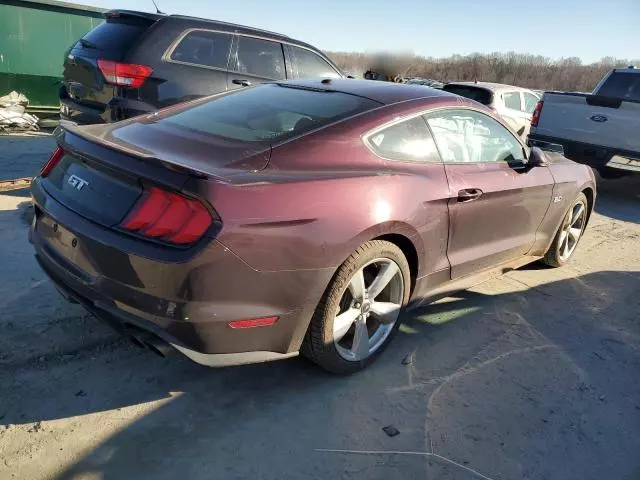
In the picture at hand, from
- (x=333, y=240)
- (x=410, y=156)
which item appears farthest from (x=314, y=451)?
(x=410, y=156)

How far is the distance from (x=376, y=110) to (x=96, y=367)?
6.72ft

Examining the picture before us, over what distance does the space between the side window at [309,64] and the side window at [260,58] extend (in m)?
0.24

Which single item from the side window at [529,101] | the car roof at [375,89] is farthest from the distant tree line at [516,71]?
the car roof at [375,89]

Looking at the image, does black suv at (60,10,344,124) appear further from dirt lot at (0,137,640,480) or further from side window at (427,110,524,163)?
side window at (427,110,524,163)

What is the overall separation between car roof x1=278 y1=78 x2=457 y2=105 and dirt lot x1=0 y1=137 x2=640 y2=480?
4.85 ft

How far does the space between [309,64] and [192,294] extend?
17.1 feet

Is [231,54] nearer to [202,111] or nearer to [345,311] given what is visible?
[202,111]

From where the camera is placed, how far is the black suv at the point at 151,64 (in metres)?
5.37

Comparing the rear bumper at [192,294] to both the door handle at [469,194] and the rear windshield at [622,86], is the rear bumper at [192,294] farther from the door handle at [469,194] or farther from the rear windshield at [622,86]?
the rear windshield at [622,86]

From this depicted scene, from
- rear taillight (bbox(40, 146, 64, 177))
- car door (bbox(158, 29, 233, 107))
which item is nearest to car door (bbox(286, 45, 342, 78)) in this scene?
car door (bbox(158, 29, 233, 107))

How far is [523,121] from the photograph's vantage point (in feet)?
35.4

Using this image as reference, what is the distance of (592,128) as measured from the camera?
8172 millimetres

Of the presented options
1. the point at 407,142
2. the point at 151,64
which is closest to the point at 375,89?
the point at 407,142

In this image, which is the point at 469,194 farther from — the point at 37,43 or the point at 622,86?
the point at 37,43
